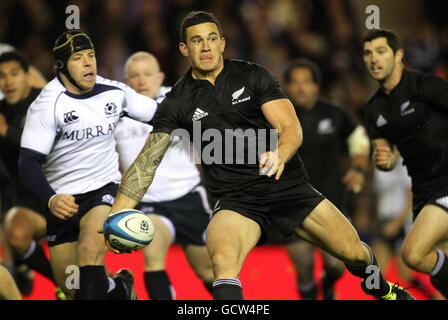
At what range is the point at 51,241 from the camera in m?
5.19

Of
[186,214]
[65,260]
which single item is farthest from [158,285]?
[65,260]

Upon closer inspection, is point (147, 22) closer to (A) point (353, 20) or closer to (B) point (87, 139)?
(A) point (353, 20)

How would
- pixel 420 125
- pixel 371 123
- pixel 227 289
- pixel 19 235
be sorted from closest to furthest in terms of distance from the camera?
pixel 227 289 < pixel 420 125 < pixel 371 123 < pixel 19 235

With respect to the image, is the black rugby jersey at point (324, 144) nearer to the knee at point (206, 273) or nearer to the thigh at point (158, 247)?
the knee at point (206, 273)

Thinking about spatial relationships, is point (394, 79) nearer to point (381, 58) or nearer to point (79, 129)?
point (381, 58)

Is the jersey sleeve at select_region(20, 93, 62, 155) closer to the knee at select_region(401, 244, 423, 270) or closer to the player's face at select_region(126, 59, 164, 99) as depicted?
the player's face at select_region(126, 59, 164, 99)

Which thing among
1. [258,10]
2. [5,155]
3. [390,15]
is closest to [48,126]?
[5,155]

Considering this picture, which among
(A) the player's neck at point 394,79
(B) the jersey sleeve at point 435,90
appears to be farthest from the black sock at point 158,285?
(B) the jersey sleeve at point 435,90

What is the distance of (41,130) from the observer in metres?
4.86

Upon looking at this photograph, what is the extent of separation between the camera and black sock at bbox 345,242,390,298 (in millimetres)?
4855

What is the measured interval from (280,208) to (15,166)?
271 centimetres

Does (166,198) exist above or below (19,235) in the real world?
above

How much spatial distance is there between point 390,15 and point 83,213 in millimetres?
8245

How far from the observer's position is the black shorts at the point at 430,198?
5.30 meters
